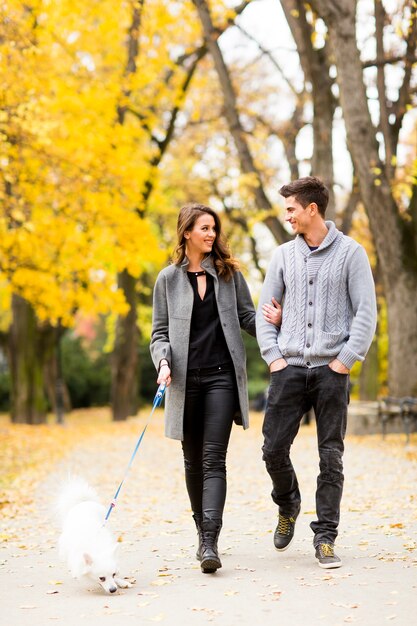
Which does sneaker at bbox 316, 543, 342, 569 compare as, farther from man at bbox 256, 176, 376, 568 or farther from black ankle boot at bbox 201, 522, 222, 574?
black ankle boot at bbox 201, 522, 222, 574

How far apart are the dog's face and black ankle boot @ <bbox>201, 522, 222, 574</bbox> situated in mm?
572

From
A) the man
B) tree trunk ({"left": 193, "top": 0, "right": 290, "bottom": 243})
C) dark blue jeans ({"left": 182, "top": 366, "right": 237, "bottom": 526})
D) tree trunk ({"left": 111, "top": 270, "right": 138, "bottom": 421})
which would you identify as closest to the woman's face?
the man

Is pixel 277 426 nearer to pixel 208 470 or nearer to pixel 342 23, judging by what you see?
pixel 208 470

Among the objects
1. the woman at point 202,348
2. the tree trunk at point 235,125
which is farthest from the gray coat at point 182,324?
the tree trunk at point 235,125

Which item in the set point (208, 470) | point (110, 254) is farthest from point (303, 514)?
point (110, 254)

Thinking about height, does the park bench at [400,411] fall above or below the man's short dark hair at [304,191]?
below

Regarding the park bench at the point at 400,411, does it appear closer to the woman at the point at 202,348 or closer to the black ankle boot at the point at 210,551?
the woman at the point at 202,348

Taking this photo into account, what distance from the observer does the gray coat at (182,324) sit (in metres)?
5.75

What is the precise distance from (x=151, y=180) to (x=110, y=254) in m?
4.38

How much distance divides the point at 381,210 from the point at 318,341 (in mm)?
9450

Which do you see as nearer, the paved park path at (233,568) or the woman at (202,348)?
the paved park path at (233,568)

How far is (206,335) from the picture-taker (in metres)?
5.80

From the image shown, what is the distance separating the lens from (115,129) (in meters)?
18.1

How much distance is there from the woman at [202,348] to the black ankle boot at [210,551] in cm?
6
